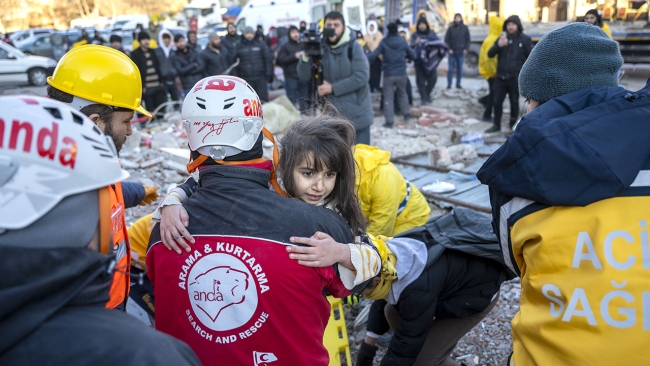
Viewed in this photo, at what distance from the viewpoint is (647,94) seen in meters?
1.55

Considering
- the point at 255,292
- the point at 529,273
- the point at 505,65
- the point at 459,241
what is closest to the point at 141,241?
the point at 255,292

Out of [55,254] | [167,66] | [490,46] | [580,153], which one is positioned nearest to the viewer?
[55,254]

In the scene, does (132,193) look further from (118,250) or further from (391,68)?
(391,68)

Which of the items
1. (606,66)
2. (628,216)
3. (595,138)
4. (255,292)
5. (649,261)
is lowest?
(255,292)

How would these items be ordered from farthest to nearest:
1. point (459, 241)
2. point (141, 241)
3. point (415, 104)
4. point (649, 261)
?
1. point (415, 104)
2. point (141, 241)
3. point (459, 241)
4. point (649, 261)

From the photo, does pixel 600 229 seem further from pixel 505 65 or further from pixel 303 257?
pixel 505 65

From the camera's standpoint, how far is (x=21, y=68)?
17.9 m

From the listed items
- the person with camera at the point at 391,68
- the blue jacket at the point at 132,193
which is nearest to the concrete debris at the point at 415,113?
the person with camera at the point at 391,68

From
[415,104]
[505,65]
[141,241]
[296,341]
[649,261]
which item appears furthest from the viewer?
[415,104]

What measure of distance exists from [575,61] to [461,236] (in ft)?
3.39

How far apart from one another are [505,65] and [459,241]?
22.7 ft

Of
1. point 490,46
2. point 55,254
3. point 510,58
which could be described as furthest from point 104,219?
point 490,46

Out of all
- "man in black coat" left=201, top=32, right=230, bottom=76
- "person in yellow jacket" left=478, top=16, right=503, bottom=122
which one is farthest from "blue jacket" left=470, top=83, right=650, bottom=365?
"man in black coat" left=201, top=32, right=230, bottom=76

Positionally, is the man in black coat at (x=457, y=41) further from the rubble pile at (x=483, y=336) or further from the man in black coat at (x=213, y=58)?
the rubble pile at (x=483, y=336)
